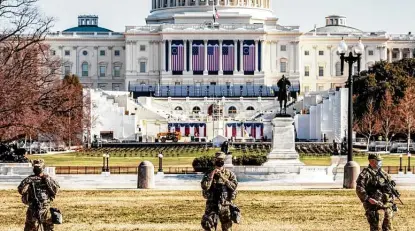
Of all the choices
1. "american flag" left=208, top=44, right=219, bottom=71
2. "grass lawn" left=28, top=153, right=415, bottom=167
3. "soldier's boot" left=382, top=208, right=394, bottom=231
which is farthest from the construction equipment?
"soldier's boot" left=382, top=208, right=394, bottom=231

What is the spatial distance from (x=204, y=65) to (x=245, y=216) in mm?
162861

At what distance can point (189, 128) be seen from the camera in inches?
5984

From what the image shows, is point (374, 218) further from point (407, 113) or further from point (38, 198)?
point (407, 113)

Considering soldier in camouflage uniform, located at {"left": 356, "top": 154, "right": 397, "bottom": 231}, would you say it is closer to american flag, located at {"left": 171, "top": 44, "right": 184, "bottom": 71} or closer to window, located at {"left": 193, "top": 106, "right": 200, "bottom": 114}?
window, located at {"left": 193, "top": 106, "right": 200, "bottom": 114}

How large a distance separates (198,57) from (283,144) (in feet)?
463

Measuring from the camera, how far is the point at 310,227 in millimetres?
30984

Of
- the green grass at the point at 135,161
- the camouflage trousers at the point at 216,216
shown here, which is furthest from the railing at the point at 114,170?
the camouflage trousers at the point at 216,216

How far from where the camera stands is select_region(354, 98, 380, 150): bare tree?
114106 mm

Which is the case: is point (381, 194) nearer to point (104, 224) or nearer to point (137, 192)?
point (104, 224)

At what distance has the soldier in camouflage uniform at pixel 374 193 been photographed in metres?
26.2

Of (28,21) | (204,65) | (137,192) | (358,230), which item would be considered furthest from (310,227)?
(204,65)

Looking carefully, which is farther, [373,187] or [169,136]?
[169,136]

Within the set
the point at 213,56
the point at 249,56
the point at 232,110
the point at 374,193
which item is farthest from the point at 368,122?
the point at 374,193

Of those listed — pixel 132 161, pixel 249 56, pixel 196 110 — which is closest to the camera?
pixel 132 161
